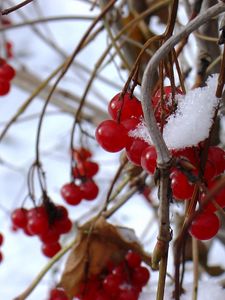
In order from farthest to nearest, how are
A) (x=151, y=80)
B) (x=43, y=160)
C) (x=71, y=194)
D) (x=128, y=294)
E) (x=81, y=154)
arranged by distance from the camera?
(x=43, y=160)
(x=81, y=154)
(x=71, y=194)
(x=128, y=294)
(x=151, y=80)

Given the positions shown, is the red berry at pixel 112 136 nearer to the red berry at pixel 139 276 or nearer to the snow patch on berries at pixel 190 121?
the snow patch on berries at pixel 190 121

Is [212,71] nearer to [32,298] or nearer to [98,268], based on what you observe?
[98,268]

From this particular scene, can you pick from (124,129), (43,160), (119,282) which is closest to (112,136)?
(124,129)

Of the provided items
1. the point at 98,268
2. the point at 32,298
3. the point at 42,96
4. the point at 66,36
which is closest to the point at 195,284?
the point at 98,268

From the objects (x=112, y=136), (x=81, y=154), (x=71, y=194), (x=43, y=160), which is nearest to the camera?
(x=112, y=136)

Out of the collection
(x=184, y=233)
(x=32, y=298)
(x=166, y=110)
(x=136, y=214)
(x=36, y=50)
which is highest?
(x=36, y=50)

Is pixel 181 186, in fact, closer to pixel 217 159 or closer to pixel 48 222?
pixel 217 159

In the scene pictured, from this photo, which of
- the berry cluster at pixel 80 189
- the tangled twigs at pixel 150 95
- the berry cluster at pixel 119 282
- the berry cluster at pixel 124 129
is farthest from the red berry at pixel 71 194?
the tangled twigs at pixel 150 95
